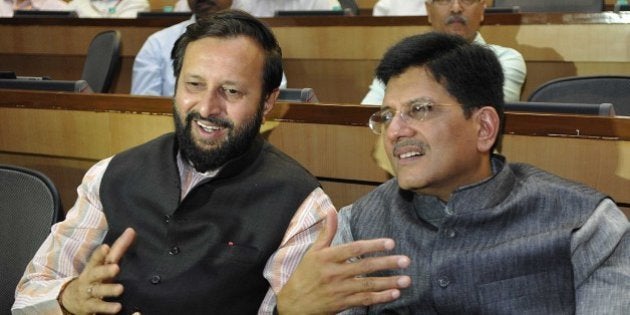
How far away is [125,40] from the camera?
401 centimetres

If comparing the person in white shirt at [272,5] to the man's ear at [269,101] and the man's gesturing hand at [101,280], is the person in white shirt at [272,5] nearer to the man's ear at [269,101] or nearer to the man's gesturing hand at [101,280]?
the man's ear at [269,101]

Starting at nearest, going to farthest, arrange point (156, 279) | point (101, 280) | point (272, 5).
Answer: point (101, 280), point (156, 279), point (272, 5)

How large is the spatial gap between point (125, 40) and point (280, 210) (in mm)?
2651

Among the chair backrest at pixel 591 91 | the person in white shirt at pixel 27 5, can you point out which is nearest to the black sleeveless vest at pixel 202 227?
the chair backrest at pixel 591 91

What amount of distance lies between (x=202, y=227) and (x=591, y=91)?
4.22 ft

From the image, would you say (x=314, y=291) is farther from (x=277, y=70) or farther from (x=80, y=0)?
(x=80, y=0)

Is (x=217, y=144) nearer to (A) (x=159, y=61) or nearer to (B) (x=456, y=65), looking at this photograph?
(B) (x=456, y=65)

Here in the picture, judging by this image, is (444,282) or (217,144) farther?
(217,144)

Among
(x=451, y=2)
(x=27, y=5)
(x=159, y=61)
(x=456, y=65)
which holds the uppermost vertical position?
(x=456, y=65)

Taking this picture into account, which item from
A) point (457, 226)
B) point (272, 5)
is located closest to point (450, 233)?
point (457, 226)

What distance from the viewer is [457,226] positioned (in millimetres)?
1389

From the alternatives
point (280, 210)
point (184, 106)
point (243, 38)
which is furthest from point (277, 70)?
point (280, 210)

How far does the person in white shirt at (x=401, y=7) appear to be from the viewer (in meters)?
4.29

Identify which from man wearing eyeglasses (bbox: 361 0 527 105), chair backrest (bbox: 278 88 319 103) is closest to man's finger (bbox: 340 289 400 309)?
chair backrest (bbox: 278 88 319 103)
